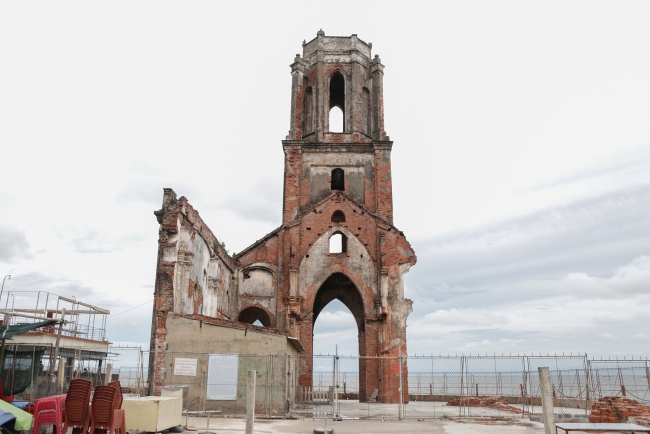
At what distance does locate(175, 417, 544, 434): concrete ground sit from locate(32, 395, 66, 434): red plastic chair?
421 centimetres

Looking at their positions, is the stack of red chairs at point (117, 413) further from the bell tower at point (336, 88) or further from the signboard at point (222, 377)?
the bell tower at point (336, 88)

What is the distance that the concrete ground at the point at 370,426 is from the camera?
14.0 meters

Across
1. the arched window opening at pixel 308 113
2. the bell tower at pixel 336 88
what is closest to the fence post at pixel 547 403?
the bell tower at pixel 336 88

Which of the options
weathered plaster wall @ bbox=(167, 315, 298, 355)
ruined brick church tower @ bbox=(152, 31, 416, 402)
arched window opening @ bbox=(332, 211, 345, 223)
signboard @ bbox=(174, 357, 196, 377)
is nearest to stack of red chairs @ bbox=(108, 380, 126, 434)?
signboard @ bbox=(174, 357, 196, 377)

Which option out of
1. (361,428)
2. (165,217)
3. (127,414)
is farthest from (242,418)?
(165,217)

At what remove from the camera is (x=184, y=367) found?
18.0 m

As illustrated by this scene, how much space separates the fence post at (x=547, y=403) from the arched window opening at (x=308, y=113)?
2353 centimetres

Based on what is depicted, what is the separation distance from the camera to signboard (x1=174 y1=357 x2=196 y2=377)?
18.0 m

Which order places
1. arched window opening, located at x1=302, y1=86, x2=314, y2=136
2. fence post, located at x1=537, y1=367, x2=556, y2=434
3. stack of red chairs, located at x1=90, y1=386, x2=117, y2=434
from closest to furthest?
stack of red chairs, located at x1=90, y1=386, x2=117, y2=434 < fence post, located at x1=537, y1=367, x2=556, y2=434 < arched window opening, located at x1=302, y1=86, x2=314, y2=136

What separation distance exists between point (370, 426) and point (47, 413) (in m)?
9.07

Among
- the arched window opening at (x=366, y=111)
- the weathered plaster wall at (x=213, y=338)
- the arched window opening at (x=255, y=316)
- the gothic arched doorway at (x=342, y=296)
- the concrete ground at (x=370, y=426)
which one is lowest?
the concrete ground at (x=370, y=426)

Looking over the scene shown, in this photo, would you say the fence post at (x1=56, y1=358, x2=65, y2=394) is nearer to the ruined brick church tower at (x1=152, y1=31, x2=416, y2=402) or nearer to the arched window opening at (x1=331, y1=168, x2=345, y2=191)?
the ruined brick church tower at (x1=152, y1=31, x2=416, y2=402)

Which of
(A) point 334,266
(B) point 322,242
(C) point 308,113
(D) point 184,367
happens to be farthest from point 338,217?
(D) point 184,367

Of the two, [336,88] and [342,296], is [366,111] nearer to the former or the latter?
[336,88]
